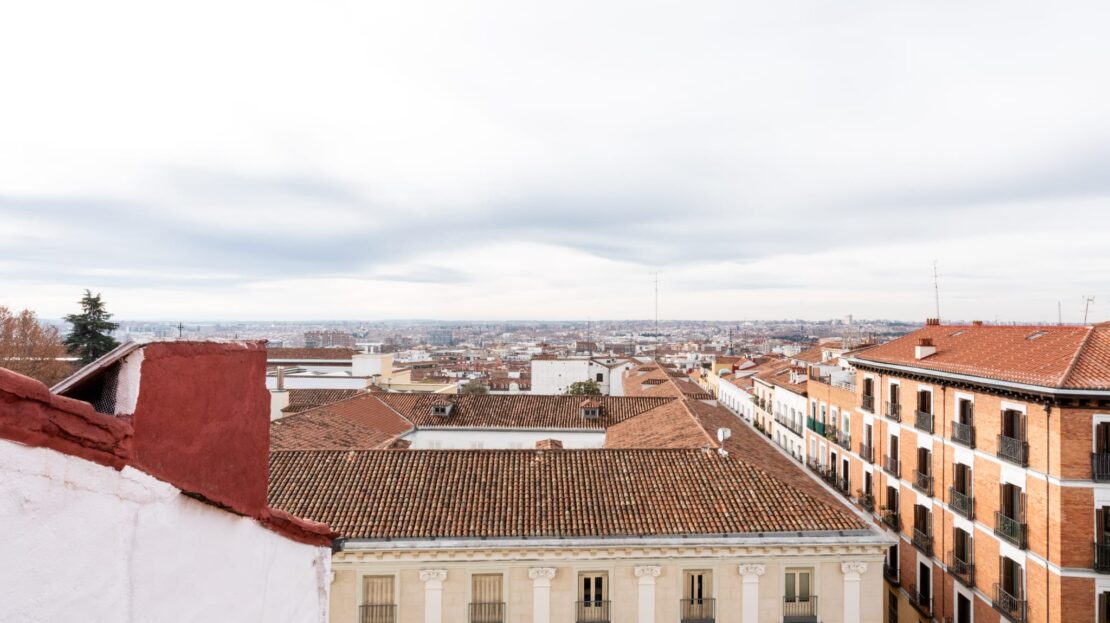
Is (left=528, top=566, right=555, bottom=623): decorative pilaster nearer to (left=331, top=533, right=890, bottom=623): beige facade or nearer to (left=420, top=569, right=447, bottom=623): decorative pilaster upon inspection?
(left=331, top=533, right=890, bottom=623): beige facade

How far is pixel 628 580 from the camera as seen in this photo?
1533cm

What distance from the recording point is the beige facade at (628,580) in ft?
49.0

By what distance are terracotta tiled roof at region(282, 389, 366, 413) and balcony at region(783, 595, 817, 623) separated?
29.2 m

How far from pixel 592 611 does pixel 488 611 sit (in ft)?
8.33

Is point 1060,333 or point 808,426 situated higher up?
point 1060,333

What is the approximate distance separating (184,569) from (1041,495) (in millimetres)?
22218

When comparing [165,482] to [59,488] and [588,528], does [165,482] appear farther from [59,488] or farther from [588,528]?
[588,528]

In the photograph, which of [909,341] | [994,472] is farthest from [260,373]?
[909,341]

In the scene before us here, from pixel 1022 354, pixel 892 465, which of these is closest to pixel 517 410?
pixel 892 465

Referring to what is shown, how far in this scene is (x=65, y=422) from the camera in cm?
210

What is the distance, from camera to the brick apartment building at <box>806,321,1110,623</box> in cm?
1727

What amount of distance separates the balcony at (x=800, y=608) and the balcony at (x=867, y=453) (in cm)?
1626

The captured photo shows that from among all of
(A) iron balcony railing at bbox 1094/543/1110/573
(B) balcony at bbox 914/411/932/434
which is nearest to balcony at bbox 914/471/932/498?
(B) balcony at bbox 914/411/932/434

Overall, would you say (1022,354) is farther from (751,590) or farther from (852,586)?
(751,590)
